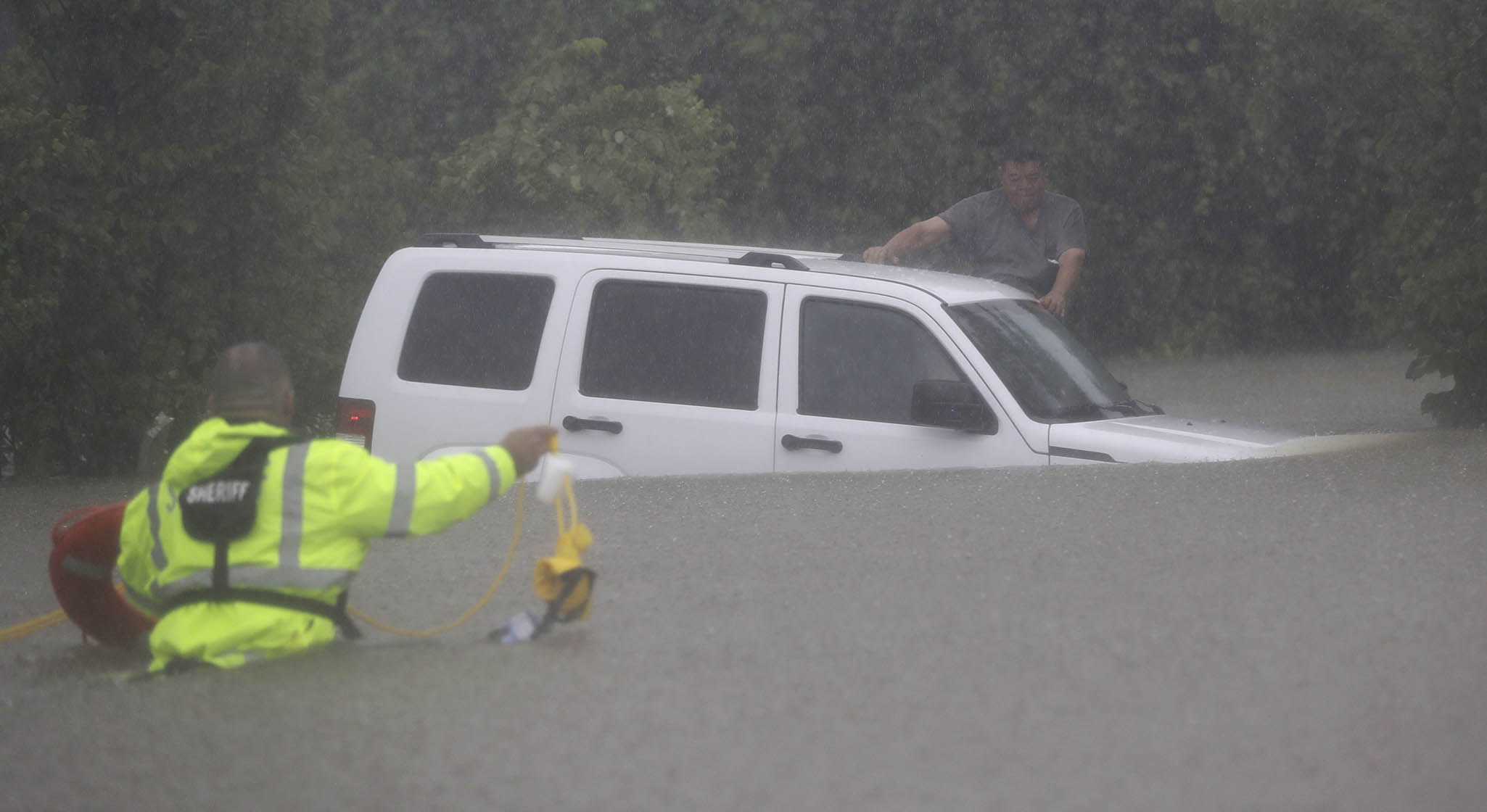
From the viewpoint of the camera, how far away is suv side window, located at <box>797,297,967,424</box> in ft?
25.6

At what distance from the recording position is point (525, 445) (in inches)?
204

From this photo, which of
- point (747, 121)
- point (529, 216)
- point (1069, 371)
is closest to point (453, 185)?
point (529, 216)

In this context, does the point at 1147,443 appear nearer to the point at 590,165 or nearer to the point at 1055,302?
the point at 1055,302

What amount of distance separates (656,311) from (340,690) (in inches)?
136

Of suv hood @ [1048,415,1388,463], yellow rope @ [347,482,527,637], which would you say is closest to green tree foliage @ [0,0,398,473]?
yellow rope @ [347,482,527,637]

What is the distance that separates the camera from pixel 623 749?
14.5 feet

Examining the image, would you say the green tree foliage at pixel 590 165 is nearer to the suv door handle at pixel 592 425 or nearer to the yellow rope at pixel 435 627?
the suv door handle at pixel 592 425

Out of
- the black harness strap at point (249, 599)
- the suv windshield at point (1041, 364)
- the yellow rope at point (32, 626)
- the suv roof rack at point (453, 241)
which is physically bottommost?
the yellow rope at point (32, 626)

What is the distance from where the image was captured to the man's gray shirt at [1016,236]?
10.2m

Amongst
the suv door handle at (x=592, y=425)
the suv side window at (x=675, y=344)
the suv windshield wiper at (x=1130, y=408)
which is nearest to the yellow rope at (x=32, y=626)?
the suv door handle at (x=592, y=425)

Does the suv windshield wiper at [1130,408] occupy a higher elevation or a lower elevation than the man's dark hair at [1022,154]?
lower

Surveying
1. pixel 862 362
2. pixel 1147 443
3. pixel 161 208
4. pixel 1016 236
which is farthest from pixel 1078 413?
pixel 161 208

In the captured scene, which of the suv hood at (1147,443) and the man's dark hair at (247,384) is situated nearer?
the man's dark hair at (247,384)

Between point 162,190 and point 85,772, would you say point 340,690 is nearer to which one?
point 85,772
